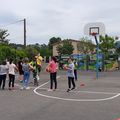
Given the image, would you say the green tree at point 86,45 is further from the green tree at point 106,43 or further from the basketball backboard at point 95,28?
the basketball backboard at point 95,28

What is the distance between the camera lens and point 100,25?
32.9m

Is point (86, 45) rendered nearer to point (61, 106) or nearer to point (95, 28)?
point (95, 28)

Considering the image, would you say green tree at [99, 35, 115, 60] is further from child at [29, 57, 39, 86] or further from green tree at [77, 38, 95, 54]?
child at [29, 57, 39, 86]

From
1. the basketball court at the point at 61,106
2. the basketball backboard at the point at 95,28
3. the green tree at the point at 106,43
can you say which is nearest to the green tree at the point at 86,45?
the green tree at the point at 106,43

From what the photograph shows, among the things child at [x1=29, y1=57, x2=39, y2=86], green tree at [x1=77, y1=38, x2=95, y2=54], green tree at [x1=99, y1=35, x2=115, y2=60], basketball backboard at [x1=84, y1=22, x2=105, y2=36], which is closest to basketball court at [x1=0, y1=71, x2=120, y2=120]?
child at [x1=29, y1=57, x2=39, y2=86]

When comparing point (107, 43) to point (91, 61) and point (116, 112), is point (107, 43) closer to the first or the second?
point (91, 61)

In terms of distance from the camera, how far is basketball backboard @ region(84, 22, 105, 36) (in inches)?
1294

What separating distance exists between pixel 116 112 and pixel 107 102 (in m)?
2.79

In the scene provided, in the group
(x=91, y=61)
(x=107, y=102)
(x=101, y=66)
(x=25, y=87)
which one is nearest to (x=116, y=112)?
(x=107, y=102)

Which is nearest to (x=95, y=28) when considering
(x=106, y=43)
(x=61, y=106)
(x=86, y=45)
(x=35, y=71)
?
(x=35, y=71)

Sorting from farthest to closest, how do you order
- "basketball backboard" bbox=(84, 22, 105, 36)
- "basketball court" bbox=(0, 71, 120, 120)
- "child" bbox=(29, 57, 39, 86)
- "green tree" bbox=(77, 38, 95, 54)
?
"green tree" bbox=(77, 38, 95, 54) < "basketball backboard" bbox=(84, 22, 105, 36) < "child" bbox=(29, 57, 39, 86) < "basketball court" bbox=(0, 71, 120, 120)

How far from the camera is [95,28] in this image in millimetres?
33094

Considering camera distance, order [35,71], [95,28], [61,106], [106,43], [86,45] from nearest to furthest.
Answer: [61,106] → [35,71] → [95,28] → [106,43] → [86,45]

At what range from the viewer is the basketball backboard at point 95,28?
32.9 meters
